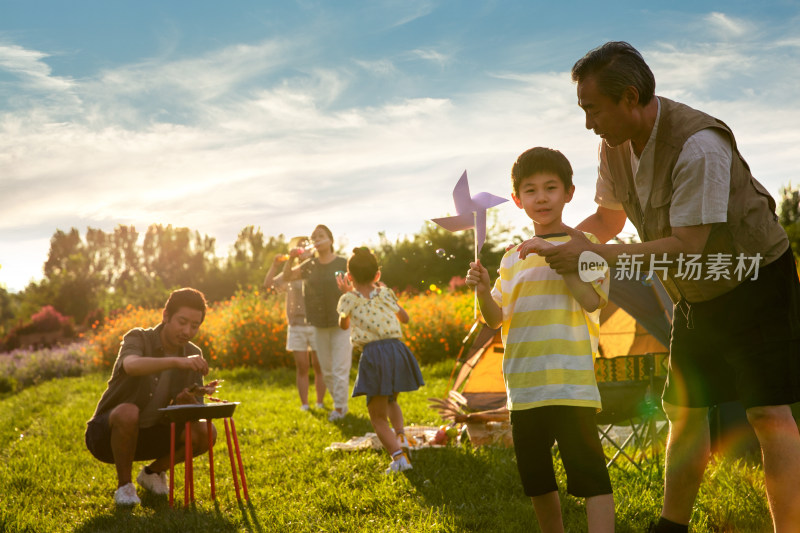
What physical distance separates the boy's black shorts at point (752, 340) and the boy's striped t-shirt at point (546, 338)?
1.37ft

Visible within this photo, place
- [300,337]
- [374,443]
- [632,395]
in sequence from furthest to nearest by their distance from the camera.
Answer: [300,337]
[374,443]
[632,395]

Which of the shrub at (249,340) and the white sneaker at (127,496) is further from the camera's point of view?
the shrub at (249,340)

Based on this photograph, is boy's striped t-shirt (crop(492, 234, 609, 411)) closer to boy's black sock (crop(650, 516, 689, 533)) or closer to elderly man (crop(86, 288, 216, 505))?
boy's black sock (crop(650, 516, 689, 533))

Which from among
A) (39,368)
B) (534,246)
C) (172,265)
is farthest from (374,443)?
(172,265)

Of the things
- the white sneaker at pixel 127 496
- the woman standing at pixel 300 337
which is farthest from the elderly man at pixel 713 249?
the woman standing at pixel 300 337

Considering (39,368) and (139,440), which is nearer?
(139,440)

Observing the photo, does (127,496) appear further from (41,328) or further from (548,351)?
(41,328)

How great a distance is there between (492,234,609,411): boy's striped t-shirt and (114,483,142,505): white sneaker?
2643mm

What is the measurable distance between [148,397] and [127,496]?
0.58 metres

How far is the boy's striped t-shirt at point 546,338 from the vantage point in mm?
2400

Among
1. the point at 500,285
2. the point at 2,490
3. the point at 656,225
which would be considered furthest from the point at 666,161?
the point at 2,490

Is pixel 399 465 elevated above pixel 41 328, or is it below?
below

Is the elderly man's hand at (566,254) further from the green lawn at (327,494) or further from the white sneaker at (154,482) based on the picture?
the white sneaker at (154,482)

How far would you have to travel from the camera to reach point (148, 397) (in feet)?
13.7
